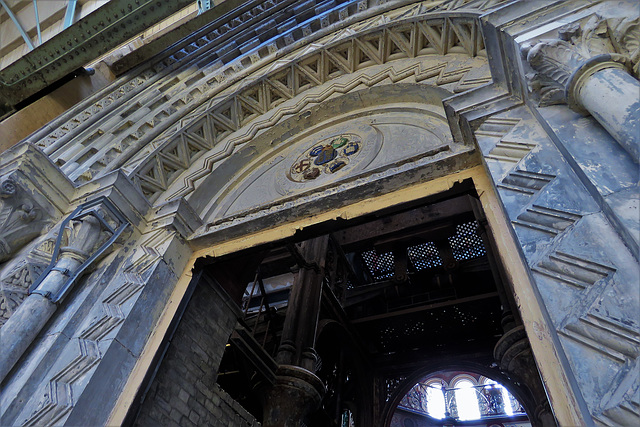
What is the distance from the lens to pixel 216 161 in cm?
522

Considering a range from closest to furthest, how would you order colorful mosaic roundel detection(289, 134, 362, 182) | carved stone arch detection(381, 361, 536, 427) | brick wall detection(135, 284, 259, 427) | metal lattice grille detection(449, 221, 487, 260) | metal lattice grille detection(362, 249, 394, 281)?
brick wall detection(135, 284, 259, 427) → colorful mosaic roundel detection(289, 134, 362, 182) → carved stone arch detection(381, 361, 536, 427) → metal lattice grille detection(449, 221, 487, 260) → metal lattice grille detection(362, 249, 394, 281)

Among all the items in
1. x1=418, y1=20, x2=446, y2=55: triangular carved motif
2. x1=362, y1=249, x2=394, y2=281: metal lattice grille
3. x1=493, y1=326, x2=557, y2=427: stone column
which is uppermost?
x1=362, y1=249, x2=394, y2=281: metal lattice grille

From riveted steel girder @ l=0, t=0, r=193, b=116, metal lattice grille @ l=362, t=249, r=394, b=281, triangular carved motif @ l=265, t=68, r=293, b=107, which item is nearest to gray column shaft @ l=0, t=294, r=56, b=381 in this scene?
triangular carved motif @ l=265, t=68, r=293, b=107

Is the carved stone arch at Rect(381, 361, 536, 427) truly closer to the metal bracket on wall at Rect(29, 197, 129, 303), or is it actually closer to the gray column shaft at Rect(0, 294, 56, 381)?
the metal bracket on wall at Rect(29, 197, 129, 303)

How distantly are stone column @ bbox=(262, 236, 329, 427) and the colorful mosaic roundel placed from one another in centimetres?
299

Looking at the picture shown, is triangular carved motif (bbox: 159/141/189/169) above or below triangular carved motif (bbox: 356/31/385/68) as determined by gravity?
below

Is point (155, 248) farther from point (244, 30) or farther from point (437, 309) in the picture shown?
point (437, 309)

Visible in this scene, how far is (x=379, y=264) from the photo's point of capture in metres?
11.5

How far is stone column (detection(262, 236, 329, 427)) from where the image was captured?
591cm

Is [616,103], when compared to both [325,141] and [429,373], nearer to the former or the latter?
[325,141]

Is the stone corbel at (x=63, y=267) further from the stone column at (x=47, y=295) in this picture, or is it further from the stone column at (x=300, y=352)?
the stone column at (x=300, y=352)

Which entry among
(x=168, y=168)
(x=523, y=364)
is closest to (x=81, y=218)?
(x=168, y=168)

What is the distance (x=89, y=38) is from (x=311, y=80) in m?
3.65

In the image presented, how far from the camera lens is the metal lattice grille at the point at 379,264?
1132 centimetres
